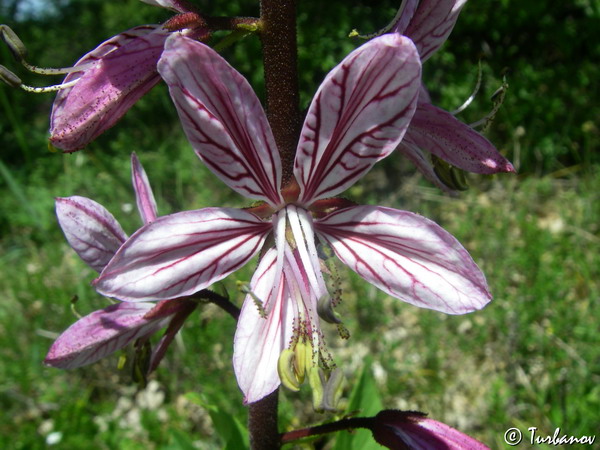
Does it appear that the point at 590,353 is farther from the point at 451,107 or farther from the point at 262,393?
the point at 451,107

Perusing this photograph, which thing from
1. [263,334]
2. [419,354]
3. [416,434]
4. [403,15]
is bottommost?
[419,354]

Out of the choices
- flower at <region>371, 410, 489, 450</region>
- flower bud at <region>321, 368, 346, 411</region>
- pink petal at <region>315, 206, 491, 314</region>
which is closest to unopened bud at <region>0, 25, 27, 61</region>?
pink petal at <region>315, 206, 491, 314</region>

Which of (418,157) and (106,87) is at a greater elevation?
(106,87)

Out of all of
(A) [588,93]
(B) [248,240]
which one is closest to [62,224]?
(B) [248,240]

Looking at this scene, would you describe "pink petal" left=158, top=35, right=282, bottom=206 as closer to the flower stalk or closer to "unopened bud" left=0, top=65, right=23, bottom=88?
the flower stalk

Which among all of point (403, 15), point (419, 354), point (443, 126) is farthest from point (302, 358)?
point (419, 354)

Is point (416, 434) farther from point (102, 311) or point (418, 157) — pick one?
point (102, 311)

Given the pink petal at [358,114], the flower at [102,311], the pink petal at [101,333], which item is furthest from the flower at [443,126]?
the pink petal at [101,333]
